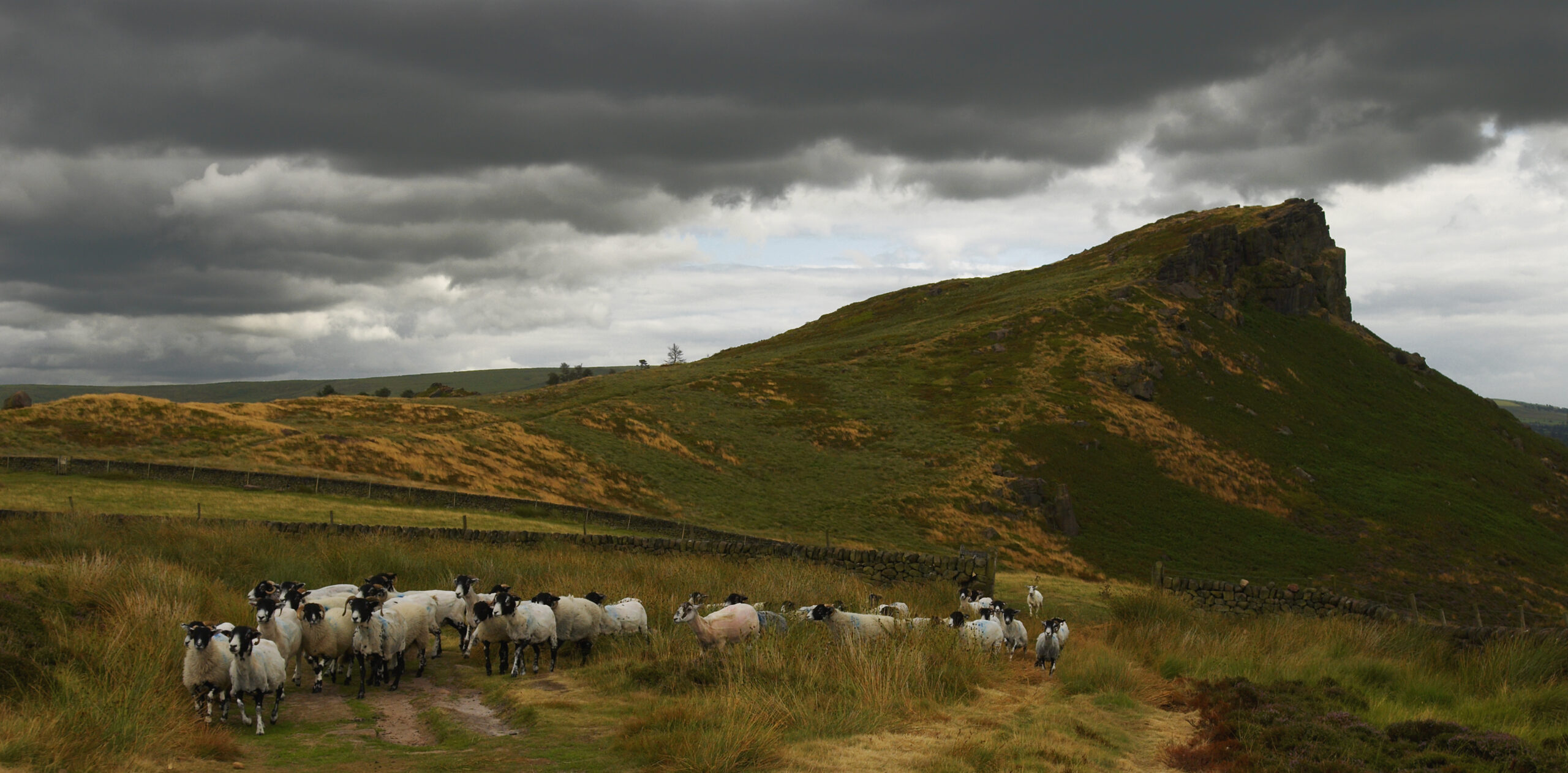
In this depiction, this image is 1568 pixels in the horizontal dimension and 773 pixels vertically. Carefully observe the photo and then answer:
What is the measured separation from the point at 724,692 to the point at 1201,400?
100253mm

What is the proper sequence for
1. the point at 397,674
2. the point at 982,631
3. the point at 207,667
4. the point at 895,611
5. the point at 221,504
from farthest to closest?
the point at 221,504, the point at 895,611, the point at 982,631, the point at 397,674, the point at 207,667

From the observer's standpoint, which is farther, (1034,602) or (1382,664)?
(1034,602)

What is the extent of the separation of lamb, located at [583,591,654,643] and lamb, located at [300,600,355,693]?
409 cm

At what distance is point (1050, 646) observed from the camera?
58.4 ft

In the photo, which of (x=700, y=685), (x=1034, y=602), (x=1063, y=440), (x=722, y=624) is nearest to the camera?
(x=700, y=685)

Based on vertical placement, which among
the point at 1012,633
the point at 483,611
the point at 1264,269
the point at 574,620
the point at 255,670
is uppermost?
the point at 1264,269

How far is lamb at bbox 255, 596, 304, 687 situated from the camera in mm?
13250

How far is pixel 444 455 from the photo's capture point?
192ft

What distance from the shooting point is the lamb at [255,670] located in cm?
1161

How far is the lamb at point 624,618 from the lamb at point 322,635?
4.09 meters

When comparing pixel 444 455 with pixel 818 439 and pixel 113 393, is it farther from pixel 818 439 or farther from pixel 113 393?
pixel 818 439

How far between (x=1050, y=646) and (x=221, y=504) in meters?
34.0

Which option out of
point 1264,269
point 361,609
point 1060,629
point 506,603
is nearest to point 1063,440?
point 1264,269

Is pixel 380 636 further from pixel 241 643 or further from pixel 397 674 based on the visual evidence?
pixel 241 643
